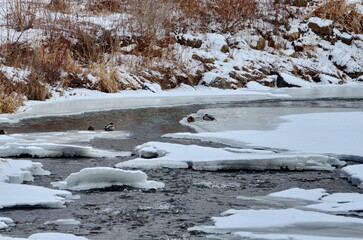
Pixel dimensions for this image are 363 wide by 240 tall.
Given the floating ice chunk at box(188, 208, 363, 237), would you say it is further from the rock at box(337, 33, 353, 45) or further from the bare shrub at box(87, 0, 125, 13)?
the rock at box(337, 33, 353, 45)

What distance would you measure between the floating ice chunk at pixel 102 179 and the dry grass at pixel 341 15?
60.4 feet

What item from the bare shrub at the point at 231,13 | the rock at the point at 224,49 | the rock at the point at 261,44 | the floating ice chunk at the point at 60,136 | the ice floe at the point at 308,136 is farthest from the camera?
the bare shrub at the point at 231,13

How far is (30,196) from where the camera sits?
4.62m

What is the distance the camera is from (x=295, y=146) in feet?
22.9

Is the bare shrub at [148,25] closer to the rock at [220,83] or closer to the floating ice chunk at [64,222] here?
the rock at [220,83]

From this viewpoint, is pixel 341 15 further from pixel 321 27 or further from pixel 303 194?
pixel 303 194

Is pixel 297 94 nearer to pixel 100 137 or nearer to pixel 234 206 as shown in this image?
pixel 100 137

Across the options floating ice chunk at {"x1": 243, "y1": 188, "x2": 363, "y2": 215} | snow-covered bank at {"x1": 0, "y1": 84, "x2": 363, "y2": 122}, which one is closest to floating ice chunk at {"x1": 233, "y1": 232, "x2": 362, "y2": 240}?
floating ice chunk at {"x1": 243, "y1": 188, "x2": 363, "y2": 215}

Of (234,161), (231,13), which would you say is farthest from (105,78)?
(234,161)

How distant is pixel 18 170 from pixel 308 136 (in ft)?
12.1

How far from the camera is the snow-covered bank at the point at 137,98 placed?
1085cm

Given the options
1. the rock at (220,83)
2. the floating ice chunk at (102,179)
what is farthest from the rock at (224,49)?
the floating ice chunk at (102,179)

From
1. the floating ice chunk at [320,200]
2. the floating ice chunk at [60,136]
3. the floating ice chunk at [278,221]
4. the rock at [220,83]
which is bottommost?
the rock at [220,83]

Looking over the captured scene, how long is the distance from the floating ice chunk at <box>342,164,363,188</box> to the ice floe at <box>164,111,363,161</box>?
607mm
